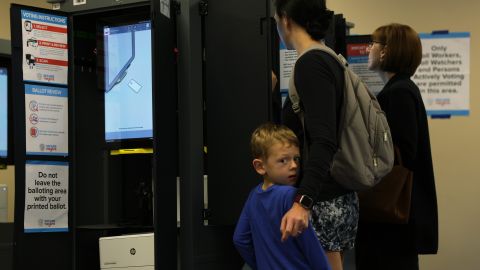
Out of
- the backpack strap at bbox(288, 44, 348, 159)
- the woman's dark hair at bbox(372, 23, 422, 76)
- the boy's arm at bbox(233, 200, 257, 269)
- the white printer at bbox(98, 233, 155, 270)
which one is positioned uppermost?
the woman's dark hair at bbox(372, 23, 422, 76)

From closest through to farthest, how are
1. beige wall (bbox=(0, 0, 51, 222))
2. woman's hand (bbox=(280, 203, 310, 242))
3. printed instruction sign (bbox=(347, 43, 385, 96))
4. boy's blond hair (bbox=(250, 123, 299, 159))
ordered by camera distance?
1. woman's hand (bbox=(280, 203, 310, 242))
2. boy's blond hair (bbox=(250, 123, 299, 159))
3. printed instruction sign (bbox=(347, 43, 385, 96))
4. beige wall (bbox=(0, 0, 51, 222))

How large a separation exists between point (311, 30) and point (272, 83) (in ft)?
1.86

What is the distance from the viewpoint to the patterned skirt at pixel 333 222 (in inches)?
79.3

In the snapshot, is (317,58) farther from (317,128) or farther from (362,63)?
(362,63)

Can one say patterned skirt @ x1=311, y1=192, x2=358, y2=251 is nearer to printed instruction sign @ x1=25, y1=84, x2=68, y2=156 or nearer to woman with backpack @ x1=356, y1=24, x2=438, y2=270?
woman with backpack @ x1=356, y1=24, x2=438, y2=270

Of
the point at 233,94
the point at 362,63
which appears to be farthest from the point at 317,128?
the point at 362,63

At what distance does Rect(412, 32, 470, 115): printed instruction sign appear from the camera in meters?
4.52

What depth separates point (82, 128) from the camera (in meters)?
3.06

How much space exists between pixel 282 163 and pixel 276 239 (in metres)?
0.24

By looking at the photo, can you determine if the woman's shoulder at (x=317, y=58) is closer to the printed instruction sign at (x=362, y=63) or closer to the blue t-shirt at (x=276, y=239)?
the blue t-shirt at (x=276, y=239)

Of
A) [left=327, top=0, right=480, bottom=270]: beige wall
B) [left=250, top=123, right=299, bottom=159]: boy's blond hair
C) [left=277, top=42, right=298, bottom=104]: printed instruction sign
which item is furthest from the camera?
[left=327, top=0, right=480, bottom=270]: beige wall

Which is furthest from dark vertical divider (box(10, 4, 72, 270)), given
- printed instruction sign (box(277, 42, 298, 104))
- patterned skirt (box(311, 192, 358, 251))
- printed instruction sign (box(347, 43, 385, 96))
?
printed instruction sign (box(347, 43, 385, 96))

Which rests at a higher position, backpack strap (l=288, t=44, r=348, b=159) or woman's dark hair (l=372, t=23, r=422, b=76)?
woman's dark hair (l=372, t=23, r=422, b=76)

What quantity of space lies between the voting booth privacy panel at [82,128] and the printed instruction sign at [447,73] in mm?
2388
